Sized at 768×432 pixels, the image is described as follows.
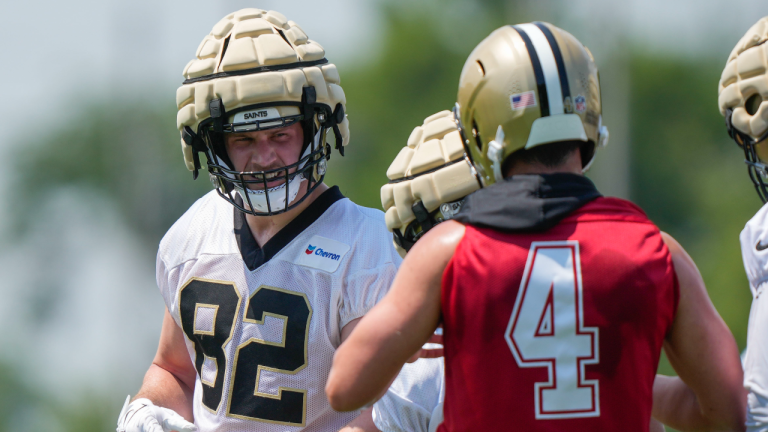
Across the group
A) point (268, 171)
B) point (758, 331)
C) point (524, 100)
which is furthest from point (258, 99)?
point (758, 331)

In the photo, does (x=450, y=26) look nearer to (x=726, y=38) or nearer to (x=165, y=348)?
(x=726, y=38)

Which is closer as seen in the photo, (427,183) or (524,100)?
(524,100)

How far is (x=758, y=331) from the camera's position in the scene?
2236mm

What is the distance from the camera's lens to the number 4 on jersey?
6.16 feet

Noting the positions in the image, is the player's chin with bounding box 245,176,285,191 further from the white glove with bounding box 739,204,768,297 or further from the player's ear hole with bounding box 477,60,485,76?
the white glove with bounding box 739,204,768,297

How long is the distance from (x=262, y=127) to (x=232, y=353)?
81cm

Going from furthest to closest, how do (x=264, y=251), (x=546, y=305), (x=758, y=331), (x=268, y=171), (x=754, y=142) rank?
(x=264, y=251) → (x=268, y=171) → (x=754, y=142) → (x=758, y=331) → (x=546, y=305)

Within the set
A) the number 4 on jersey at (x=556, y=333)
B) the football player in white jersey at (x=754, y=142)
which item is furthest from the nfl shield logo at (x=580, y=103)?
the football player in white jersey at (x=754, y=142)

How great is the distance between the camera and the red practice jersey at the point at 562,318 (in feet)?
6.16

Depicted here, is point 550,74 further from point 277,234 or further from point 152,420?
point 152,420

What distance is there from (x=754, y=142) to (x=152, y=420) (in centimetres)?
230

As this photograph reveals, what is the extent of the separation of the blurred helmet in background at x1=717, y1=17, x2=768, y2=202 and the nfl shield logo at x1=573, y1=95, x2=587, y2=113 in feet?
3.40

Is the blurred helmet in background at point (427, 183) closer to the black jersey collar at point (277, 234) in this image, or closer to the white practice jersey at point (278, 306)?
the white practice jersey at point (278, 306)

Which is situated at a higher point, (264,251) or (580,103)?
(580,103)
